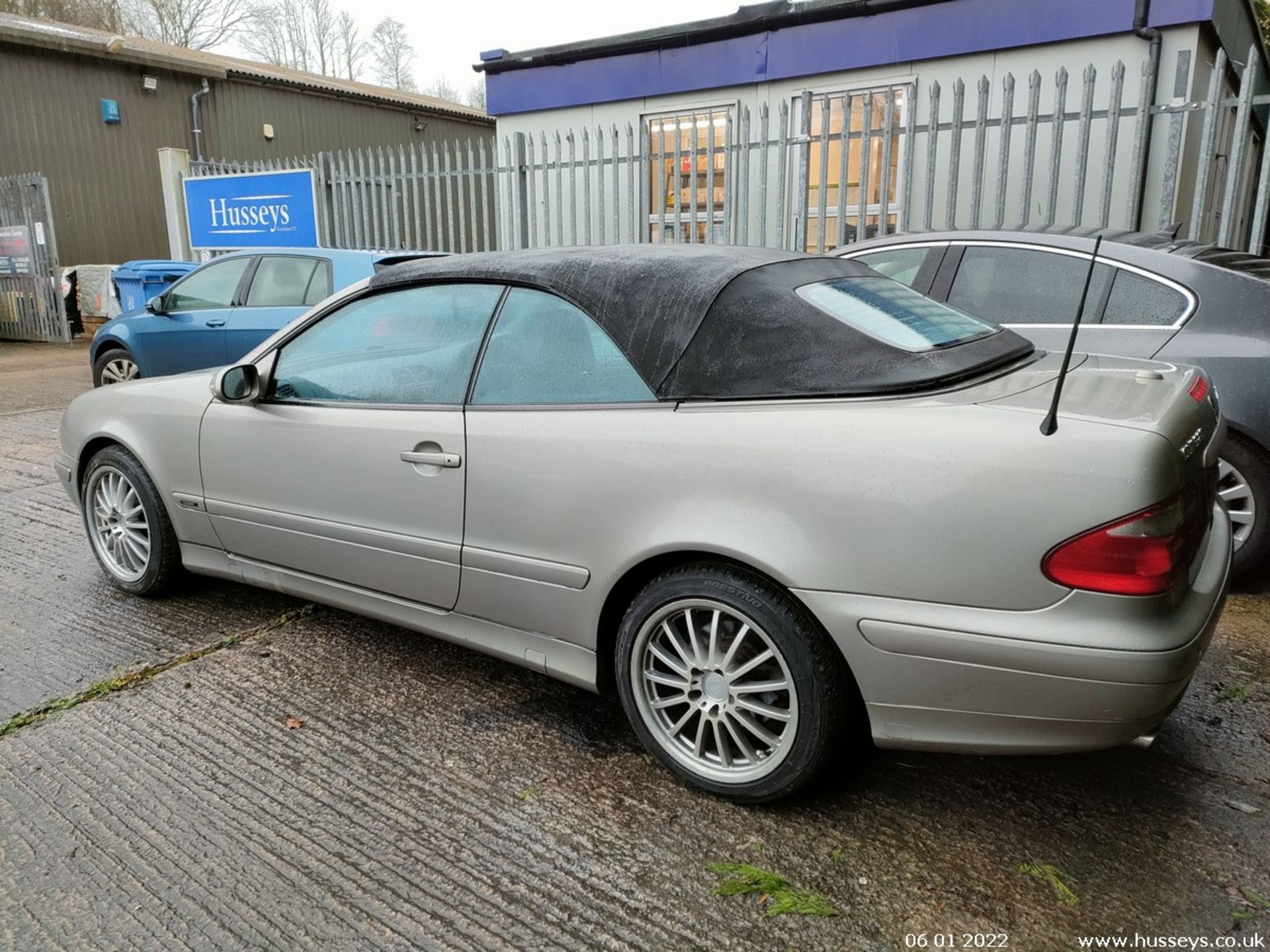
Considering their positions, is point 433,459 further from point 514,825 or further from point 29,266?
point 29,266

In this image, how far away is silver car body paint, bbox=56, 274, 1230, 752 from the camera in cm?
205

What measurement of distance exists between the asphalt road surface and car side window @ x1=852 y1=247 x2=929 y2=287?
87.9 inches

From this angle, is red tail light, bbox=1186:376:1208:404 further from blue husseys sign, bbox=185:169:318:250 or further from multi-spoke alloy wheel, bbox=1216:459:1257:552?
blue husseys sign, bbox=185:169:318:250

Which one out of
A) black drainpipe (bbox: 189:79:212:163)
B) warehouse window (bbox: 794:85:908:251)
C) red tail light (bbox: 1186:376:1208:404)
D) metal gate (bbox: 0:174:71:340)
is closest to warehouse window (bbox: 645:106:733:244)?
warehouse window (bbox: 794:85:908:251)

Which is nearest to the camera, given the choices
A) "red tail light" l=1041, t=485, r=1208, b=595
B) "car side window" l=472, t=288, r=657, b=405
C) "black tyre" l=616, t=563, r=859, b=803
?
"red tail light" l=1041, t=485, r=1208, b=595

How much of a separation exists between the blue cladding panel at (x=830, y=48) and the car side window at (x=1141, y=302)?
5.05 meters

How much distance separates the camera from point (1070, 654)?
2.04 meters

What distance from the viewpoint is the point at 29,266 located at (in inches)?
564

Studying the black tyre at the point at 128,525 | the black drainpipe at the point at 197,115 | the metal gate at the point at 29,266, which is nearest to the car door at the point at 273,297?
the black tyre at the point at 128,525

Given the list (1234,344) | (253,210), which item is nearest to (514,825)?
(1234,344)

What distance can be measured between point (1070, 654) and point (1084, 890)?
0.62 meters

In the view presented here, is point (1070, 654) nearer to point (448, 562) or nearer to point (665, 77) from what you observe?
point (448, 562)

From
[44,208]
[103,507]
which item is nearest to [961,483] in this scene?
[103,507]
